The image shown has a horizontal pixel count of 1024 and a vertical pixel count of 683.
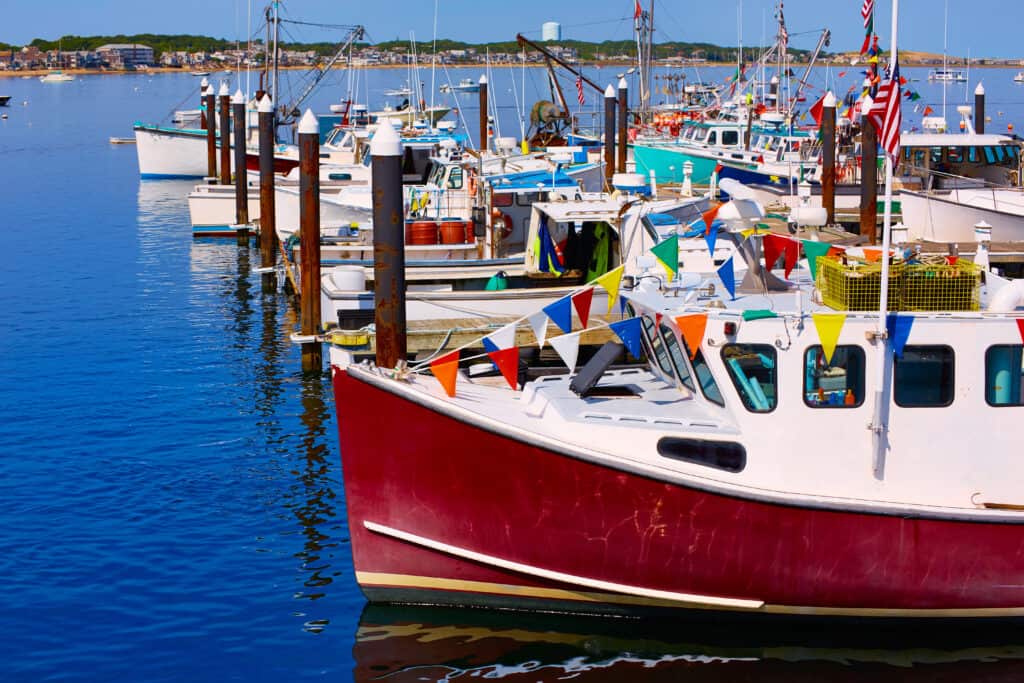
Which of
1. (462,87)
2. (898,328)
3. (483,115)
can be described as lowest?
(898,328)

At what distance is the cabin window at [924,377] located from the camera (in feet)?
40.2

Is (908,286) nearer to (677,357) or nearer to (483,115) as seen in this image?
(677,357)

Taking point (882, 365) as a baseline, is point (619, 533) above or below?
below

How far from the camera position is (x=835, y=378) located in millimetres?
12281

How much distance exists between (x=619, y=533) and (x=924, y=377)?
3099mm

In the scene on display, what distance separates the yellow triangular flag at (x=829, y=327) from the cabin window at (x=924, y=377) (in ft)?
2.17

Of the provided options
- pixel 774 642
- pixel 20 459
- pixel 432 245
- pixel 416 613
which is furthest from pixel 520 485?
pixel 432 245

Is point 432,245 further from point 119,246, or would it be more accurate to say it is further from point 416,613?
point 119,246

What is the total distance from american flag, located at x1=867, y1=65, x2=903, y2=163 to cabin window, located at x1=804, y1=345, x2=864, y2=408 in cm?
181

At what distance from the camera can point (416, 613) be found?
44.1ft

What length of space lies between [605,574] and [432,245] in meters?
14.5

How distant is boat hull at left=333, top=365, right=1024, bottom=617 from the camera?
1219 centimetres

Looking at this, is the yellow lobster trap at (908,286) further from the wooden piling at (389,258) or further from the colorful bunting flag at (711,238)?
the wooden piling at (389,258)

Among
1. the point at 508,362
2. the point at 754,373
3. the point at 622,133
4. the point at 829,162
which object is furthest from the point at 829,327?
the point at 622,133
